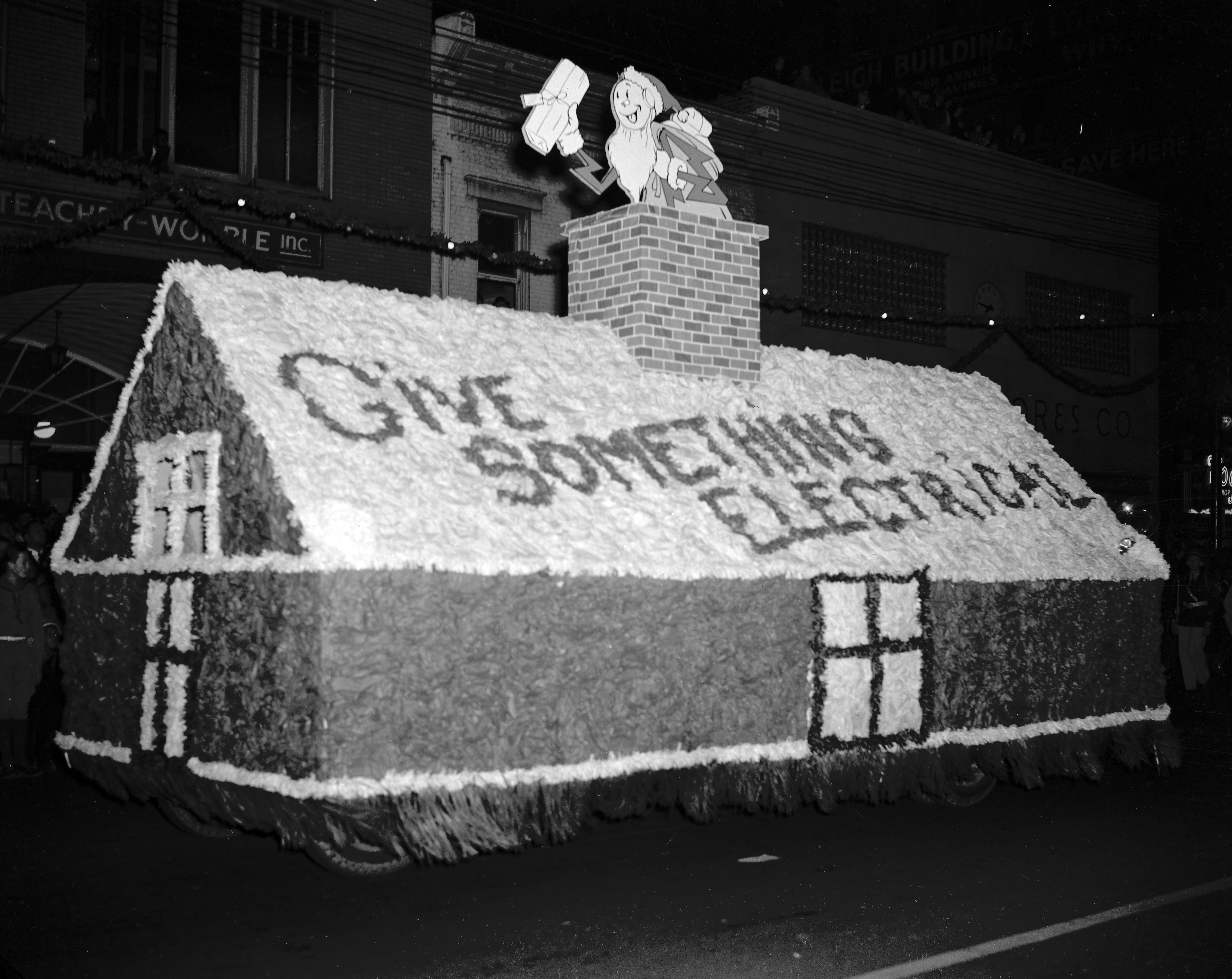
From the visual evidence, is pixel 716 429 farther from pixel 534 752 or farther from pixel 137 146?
pixel 137 146

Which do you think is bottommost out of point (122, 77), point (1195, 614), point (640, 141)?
point (1195, 614)

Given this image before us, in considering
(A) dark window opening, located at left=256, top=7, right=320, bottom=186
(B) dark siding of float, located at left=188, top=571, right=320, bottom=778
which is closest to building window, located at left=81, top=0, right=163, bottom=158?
(A) dark window opening, located at left=256, top=7, right=320, bottom=186

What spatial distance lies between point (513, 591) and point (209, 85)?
11.3m

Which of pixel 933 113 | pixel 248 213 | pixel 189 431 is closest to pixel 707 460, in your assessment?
pixel 189 431

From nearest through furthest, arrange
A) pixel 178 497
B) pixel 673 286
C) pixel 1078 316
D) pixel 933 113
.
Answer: pixel 178 497 → pixel 673 286 → pixel 933 113 → pixel 1078 316


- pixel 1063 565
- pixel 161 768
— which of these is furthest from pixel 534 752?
pixel 1063 565

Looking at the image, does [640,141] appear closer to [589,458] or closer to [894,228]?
[589,458]

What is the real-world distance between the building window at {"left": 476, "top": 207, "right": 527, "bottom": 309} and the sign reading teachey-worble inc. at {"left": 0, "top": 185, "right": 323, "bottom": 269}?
2.62 metres

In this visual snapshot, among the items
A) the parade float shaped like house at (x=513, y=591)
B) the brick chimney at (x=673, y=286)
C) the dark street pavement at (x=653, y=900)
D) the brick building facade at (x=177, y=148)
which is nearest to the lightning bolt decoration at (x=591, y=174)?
the brick chimney at (x=673, y=286)

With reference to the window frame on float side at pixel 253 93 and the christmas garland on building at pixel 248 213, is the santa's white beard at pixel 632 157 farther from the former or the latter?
the window frame on float side at pixel 253 93

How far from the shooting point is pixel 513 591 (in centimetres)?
650

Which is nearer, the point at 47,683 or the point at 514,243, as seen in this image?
the point at 47,683

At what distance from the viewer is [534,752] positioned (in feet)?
21.4

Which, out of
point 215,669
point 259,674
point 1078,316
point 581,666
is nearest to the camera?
point 259,674
